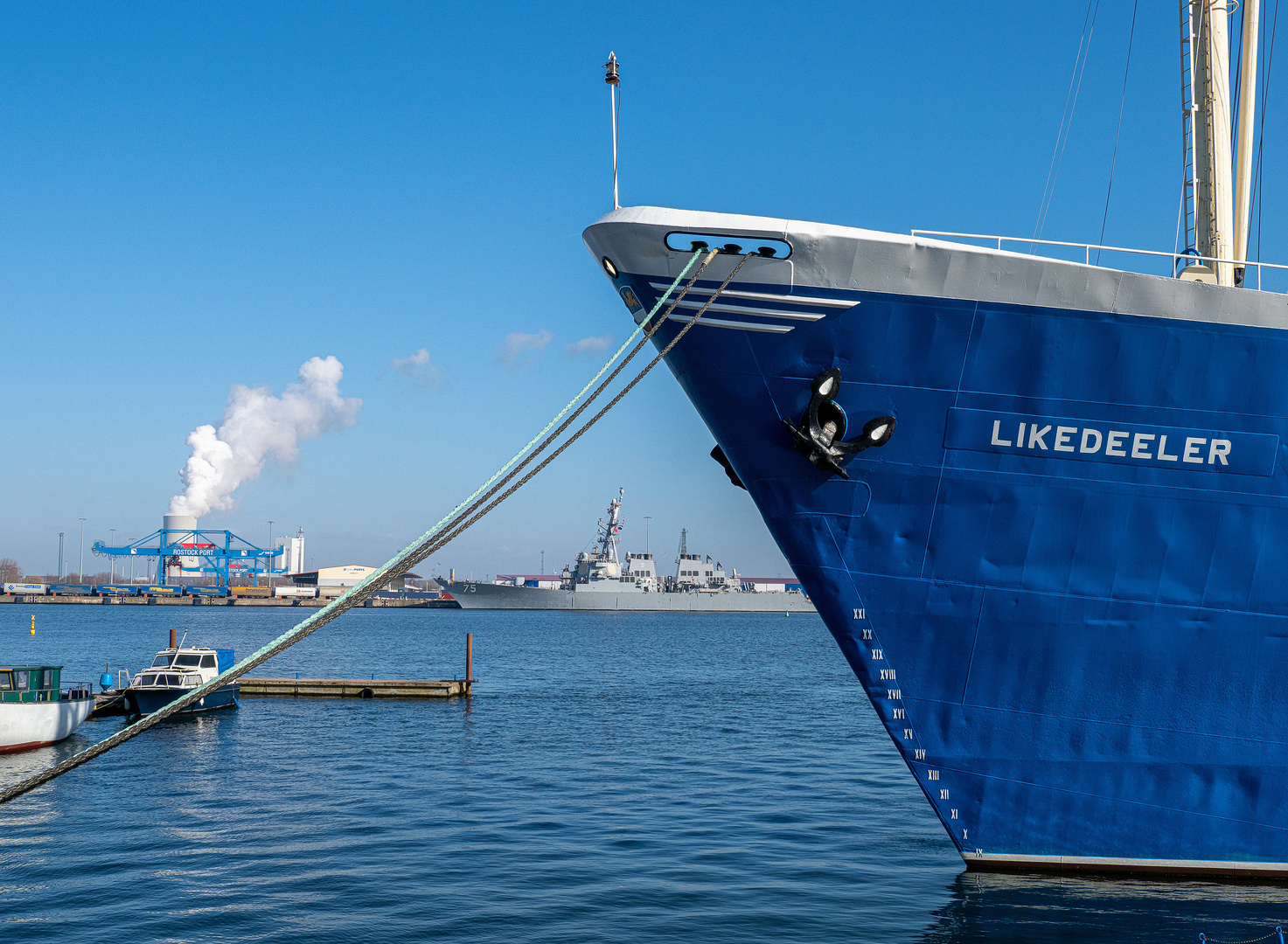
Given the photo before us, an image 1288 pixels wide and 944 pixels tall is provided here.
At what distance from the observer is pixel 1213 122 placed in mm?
10641

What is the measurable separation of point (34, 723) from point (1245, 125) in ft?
94.6

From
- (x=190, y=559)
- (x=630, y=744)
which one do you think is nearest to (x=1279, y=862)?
(x=630, y=744)

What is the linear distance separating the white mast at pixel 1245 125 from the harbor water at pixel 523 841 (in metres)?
7.25

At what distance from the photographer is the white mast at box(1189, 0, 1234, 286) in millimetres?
10664

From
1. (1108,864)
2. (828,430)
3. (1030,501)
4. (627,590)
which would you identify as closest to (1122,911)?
(1108,864)

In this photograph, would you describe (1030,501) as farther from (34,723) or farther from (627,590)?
(627,590)

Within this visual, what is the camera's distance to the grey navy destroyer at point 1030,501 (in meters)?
9.55

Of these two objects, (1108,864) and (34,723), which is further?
(34,723)

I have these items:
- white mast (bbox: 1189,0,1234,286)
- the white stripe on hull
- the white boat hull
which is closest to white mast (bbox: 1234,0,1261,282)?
white mast (bbox: 1189,0,1234,286)

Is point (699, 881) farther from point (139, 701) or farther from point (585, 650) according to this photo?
point (585, 650)

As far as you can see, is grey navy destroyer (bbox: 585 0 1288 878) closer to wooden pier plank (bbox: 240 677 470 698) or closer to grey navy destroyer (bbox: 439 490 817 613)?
wooden pier plank (bbox: 240 677 470 698)

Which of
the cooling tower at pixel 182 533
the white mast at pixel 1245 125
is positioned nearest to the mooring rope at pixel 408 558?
the white mast at pixel 1245 125

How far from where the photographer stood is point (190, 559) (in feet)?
559

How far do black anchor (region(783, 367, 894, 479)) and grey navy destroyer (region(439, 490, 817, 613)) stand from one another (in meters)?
116
